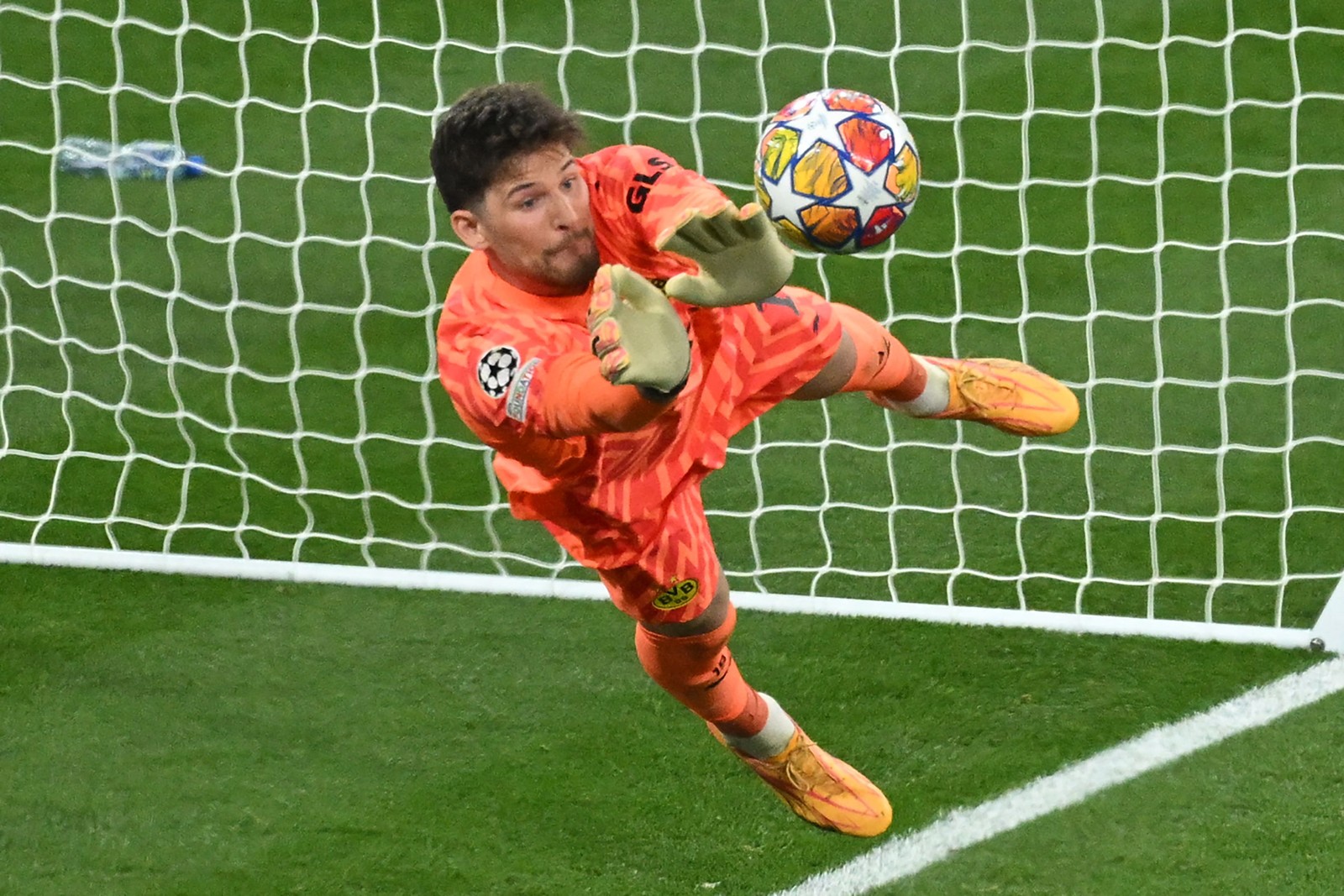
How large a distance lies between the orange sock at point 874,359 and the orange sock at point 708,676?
583mm

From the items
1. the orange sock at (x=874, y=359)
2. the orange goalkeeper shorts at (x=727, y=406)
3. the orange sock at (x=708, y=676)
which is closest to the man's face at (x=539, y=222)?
the orange goalkeeper shorts at (x=727, y=406)

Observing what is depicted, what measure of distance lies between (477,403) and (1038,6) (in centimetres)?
439

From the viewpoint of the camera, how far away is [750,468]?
4785 millimetres

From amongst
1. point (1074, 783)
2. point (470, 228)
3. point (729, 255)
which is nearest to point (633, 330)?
point (729, 255)

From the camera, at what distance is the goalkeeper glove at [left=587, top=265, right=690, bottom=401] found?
2.29 m

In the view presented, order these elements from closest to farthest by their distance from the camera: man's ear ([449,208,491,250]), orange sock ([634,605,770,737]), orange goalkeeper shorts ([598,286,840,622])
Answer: man's ear ([449,208,491,250]), orange goalkeeper shorts ([598,286,840,622]), orange sock ([634,605,770,737])

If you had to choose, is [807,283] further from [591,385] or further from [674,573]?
[591,385]

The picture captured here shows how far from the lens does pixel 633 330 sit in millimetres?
2301

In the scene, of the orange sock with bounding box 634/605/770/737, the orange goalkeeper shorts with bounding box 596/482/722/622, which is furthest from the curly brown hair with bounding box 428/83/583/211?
the orange sock with bounding box 634/605/770/737

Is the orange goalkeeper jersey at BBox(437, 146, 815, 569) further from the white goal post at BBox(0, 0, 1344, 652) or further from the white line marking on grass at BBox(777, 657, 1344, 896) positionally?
the white goal post at BBox(0, 0, 1344, 652)

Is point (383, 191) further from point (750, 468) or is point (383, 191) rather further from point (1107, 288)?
point (1107, 288)

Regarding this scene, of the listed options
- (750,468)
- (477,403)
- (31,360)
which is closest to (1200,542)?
(750,468)

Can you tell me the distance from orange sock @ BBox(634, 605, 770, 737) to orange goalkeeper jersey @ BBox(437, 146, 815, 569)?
32cm

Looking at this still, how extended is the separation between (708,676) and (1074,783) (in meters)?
0.92
